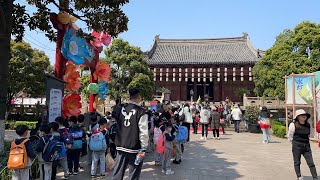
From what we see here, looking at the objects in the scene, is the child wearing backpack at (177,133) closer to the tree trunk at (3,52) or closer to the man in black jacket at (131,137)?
the man in black jacket at (131,137)

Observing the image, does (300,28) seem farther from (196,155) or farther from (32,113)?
(32,113)

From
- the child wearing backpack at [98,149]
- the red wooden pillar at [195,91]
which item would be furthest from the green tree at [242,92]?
the child wearing backpack at [98,149]

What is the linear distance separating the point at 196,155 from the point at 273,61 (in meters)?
20.3

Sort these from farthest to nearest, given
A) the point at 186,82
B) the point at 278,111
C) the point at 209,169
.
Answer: the point at 186,82
the point at 278,111
the point at 209,169

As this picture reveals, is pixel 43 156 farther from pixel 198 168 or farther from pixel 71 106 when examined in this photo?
pixel 198 168

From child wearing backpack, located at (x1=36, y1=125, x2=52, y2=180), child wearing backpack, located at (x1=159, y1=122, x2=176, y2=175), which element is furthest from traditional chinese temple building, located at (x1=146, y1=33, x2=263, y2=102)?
child wearing backpack, located at (x1=36, y1=125, x2=52, y2=180)

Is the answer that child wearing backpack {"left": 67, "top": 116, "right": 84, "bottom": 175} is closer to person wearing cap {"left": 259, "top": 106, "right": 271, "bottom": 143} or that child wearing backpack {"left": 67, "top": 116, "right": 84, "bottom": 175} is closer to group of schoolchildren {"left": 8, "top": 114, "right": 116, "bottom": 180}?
group of schoolchildren {"left": 8, "top": 114, "right": 116, "bottom": 180}

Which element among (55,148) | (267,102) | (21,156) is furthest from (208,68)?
(21,156)

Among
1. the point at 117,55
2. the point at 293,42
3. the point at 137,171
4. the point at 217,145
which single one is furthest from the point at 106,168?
the point at 293,42

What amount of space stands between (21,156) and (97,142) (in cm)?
206

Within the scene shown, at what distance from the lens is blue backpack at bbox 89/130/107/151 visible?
21.9ft

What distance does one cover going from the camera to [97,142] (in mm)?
6680

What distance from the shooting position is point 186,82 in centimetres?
4425

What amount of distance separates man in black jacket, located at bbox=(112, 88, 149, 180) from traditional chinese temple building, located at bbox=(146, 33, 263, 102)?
38206mm
